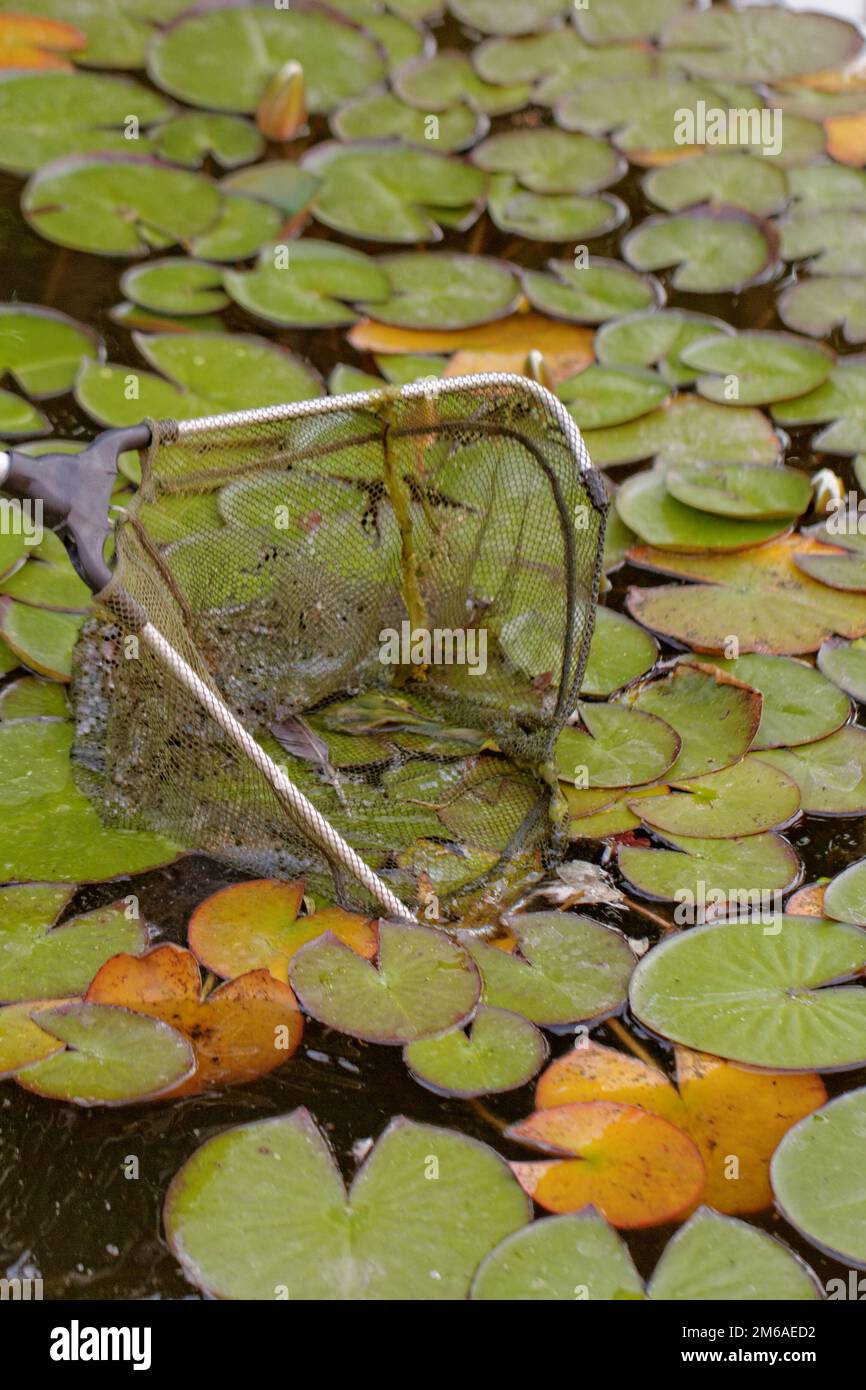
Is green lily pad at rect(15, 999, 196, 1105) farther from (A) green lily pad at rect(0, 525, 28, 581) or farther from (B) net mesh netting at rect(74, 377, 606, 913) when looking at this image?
(A) green lily pad at rect(0, 525, 28, 581)

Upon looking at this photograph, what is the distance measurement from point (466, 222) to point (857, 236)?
1.30 m

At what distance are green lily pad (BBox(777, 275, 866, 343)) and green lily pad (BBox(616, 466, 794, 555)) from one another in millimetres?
1017

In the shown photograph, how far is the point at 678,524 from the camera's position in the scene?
3.65 m

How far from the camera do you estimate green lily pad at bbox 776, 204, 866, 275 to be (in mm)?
4680

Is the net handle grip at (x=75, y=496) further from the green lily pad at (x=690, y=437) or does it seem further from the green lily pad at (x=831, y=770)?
the green lily pad at (x=690, y=437)

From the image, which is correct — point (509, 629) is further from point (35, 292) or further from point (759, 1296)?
point (35, 292)

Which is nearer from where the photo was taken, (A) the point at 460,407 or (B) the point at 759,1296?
(B) the point at 759,1296

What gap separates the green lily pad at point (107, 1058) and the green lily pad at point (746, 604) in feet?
5.15

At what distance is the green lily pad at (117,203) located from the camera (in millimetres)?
4410

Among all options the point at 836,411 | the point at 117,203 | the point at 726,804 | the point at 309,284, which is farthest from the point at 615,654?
the point at 117,203

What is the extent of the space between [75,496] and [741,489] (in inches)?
76.5

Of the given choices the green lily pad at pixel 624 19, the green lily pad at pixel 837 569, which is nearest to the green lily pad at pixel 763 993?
the green lily pad at pixel 837 569

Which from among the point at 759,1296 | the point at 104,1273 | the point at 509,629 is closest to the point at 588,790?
the point at 509,629

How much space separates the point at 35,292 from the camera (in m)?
4.25
